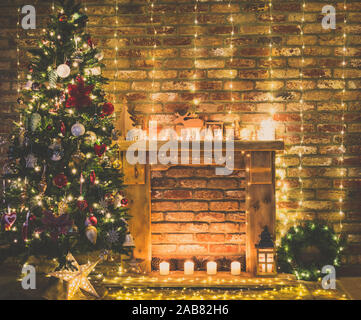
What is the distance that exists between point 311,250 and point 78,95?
2.24m

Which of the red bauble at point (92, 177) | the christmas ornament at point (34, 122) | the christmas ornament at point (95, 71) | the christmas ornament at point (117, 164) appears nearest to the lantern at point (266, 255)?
the christmas ornament at point (117, 164)

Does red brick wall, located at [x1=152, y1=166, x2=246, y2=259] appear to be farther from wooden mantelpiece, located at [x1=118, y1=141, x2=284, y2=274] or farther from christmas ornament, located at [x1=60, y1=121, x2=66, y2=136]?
christmas ornament, located at [x1=60, y1=121, x2=66, y2=136]

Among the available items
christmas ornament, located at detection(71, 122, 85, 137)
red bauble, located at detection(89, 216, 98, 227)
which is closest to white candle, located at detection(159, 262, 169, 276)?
red bauble, located at detection(89, 216, 98, 227)

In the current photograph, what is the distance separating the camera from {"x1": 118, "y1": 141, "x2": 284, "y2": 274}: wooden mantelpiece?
9.33 ft

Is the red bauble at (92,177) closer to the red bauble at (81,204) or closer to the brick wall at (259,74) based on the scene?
the red bauble at (81,204)

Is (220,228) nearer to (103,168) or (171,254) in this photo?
(171,254)

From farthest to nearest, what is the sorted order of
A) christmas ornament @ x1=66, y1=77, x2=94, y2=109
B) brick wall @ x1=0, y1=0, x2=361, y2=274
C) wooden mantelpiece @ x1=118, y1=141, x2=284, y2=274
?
brick wall @ x1=0, y1=0, x2=361, y2=274
wooden mantelpiece @ x1=118, y1=141, x2=284, y2=274
christmas ornament @ x1=66, y1=77, x2=94, y2=109

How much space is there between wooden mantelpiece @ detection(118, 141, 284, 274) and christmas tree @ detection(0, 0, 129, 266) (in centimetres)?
34

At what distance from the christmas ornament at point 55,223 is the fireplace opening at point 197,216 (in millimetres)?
992

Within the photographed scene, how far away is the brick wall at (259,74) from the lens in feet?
10.2

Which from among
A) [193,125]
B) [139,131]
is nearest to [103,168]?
[139,131]

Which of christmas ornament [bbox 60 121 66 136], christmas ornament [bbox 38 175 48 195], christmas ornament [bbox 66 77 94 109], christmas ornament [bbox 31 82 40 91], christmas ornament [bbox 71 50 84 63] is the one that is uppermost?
christmas ornament [bbox 71 50 84 63]

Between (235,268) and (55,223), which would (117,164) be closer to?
(55,223)
